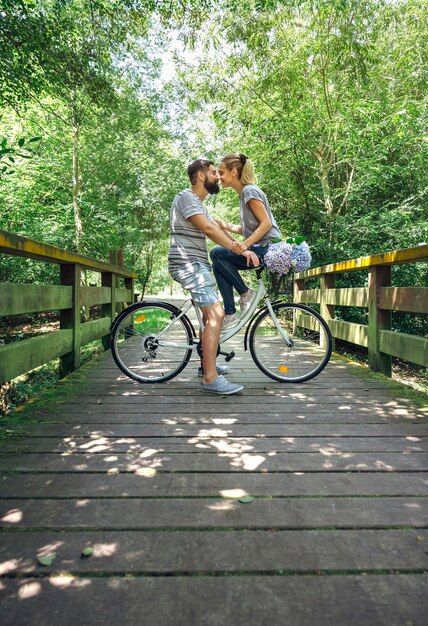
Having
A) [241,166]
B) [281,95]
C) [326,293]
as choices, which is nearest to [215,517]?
[241,166]

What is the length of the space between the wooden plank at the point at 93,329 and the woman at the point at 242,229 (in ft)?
5.35

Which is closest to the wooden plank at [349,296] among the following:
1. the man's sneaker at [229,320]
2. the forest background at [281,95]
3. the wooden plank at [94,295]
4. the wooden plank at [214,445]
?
the man's sneaker at [229,320]

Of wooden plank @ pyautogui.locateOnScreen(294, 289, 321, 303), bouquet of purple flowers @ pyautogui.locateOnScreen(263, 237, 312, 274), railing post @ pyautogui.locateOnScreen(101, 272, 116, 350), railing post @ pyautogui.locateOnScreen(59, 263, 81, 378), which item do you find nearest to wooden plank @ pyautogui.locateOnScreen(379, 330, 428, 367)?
bouquet of purple flowers @ pyautogui.locateOnScreen(263, 237, 312, 274)

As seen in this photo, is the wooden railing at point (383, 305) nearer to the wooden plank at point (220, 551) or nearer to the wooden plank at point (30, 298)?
the wooden plank at point (220, 551)

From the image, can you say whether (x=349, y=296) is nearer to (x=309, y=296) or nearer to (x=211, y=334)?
(x=309, y=296)

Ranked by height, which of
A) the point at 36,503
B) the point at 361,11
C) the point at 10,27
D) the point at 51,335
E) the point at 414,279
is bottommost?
the point at 36,503

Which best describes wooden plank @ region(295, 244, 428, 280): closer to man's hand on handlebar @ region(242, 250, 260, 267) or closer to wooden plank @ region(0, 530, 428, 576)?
man's hand on handlebar @ region(242, 250, 260, 267)

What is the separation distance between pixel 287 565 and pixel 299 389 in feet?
8.19

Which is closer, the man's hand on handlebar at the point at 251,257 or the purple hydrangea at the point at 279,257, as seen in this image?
the man's hand on handlebar at the point at 251,257

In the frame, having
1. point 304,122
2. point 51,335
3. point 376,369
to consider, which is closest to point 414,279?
point 304,122

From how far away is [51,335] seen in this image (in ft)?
12.1

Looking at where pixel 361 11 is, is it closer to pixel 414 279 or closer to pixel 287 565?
pixel 414 279

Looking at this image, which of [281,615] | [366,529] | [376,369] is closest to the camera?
[281,615]

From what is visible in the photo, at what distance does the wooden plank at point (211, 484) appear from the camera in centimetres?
183
